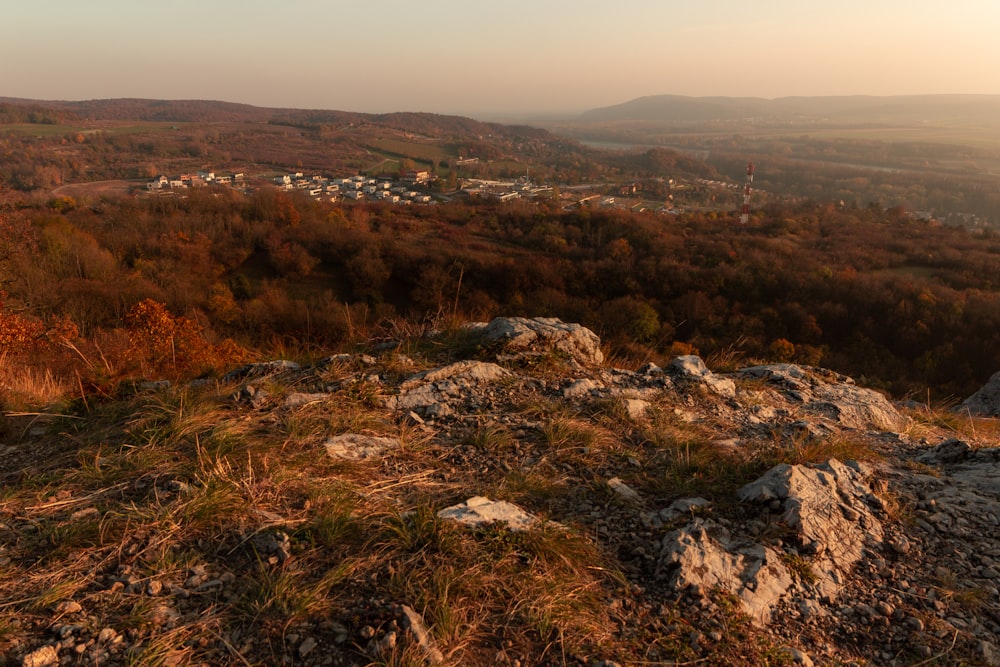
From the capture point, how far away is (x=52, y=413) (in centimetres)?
391

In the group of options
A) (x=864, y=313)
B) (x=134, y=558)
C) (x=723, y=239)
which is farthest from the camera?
(x=723, y=239)

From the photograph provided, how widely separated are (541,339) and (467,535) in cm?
345

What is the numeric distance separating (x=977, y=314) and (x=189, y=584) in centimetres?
3334

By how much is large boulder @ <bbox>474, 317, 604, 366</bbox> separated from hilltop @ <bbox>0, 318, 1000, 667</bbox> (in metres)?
1.25

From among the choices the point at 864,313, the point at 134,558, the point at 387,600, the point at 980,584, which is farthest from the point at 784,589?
the point at 864,313

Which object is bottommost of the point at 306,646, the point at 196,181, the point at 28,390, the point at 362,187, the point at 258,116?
the point at 362,187

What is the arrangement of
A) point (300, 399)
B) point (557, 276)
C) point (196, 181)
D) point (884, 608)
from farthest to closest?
point (196, 181)
point (557, 276)
point (300, 399)
point (884, 608)

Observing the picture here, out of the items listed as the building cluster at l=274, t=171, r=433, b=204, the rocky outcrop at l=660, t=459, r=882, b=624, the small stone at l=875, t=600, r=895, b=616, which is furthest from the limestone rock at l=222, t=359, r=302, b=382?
the building cluster at l=274, t=171, r=433, b=204

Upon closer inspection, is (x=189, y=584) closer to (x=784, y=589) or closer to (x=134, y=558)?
(x=134, y=558)

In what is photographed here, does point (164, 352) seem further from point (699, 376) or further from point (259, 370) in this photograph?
point (699, 376)

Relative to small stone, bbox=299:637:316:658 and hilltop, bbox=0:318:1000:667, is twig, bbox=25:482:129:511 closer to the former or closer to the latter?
hilltop, bbox=0:318:1000:667

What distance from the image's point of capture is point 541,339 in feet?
18.7

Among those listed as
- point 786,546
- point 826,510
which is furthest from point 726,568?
point 826,510

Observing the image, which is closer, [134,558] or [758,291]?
[134,558]
